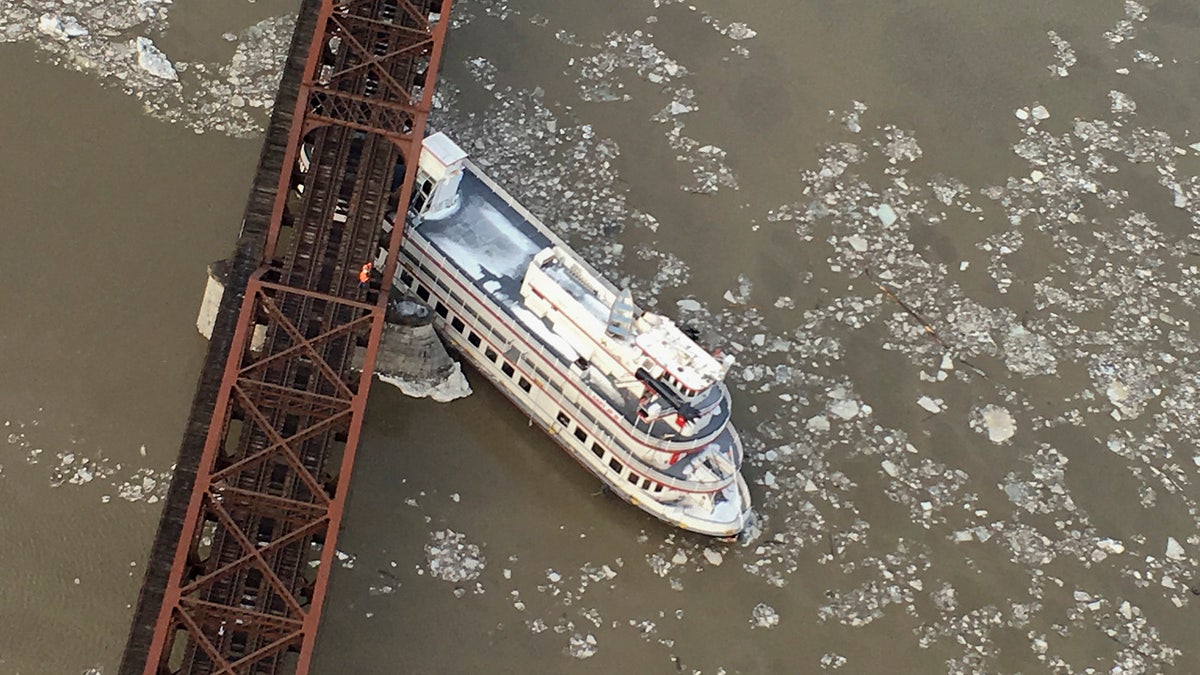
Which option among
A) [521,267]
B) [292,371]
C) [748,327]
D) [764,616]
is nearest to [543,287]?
[521,267]

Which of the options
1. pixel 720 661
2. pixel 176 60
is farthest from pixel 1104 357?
pixel 176 60

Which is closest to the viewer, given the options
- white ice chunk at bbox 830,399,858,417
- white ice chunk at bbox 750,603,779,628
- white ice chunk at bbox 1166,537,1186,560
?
white ice chunk at bbox 750,603,779,628

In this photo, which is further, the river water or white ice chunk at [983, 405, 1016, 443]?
white ice chunk at [983, 405, 1016, 443]

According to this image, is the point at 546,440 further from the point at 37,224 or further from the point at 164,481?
the point at 37,224

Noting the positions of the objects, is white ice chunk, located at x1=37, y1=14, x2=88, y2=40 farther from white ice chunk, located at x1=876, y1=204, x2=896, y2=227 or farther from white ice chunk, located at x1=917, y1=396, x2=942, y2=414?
white ice chunk, located at x1=917, y1=396, x2=942, y2=414

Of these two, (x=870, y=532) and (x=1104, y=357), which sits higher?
(x=1104, y=357)

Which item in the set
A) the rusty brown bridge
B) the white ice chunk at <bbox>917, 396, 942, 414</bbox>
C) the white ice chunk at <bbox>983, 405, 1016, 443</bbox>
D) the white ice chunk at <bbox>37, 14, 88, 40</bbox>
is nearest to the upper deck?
the rusty brown bridge

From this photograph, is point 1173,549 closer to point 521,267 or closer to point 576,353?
point 576,353
